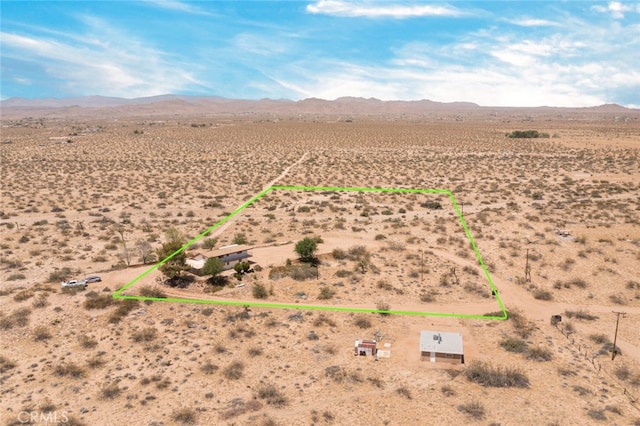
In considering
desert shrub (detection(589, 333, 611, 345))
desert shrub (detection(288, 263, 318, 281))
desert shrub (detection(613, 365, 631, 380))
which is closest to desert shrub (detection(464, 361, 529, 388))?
desert shrub (detection(613, 365, 631, 380))

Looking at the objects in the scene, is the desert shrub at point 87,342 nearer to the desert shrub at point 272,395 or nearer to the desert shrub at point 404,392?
the desert shrub at point 272,395

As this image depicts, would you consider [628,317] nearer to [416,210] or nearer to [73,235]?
[416,210]

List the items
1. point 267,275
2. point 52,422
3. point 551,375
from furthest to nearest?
point 267,275, point 551,375, point 52,422

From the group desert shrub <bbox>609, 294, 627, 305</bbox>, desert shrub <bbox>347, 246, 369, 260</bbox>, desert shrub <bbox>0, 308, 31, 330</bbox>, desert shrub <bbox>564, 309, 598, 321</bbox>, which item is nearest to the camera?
desert shrub <bbox>0, 308, 31, 330</bbox>

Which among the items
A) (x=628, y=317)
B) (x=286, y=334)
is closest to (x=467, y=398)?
(x=286, y=334)

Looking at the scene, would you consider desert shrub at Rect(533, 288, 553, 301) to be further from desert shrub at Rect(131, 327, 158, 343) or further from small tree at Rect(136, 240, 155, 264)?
small tree at Rect(136, 240, 155, 264)

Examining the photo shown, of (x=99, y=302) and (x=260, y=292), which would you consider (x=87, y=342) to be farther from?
(x=260, y=292)

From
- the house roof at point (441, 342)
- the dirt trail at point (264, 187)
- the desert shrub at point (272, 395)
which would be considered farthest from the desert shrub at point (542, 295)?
the dirt trail at point (264, 187)
